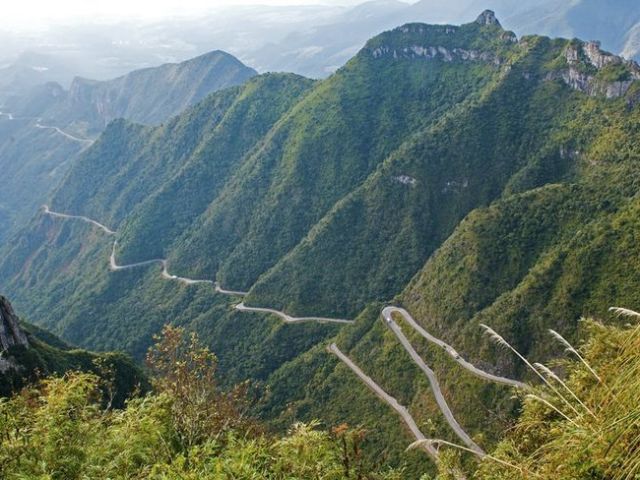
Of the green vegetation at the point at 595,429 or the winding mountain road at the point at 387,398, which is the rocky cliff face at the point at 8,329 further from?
the green vegetation at the point at 595,429

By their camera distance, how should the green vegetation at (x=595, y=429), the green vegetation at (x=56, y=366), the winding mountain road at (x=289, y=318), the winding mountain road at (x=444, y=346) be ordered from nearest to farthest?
the green vegetation at (x=595, y=429) → the green vegetation at (x=56, y=366) → the winding mountain road at (x=444, y=346) → the winding mountain road at (x=289, y=318)

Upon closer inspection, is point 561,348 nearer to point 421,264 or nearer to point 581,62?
point 421,264

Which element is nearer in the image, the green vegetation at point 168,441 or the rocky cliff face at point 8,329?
the green vegetation at point 168,441

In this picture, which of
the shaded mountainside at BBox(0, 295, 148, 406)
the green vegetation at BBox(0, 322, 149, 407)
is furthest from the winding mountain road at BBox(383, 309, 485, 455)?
the shaded mountainside at BBox(0, 295, 148, 406)

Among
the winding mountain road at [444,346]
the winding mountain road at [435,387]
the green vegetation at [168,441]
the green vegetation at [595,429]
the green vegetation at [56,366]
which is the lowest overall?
the winding mountain road at [435,387]

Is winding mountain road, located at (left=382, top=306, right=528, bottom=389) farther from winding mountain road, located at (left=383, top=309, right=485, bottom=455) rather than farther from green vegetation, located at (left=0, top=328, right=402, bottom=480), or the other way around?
green vegetation, located at (left=0, top=328, right=402, bottom=480)

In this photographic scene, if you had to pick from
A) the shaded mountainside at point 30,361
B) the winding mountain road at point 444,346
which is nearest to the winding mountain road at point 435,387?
the winding mountain road at point 444,346
